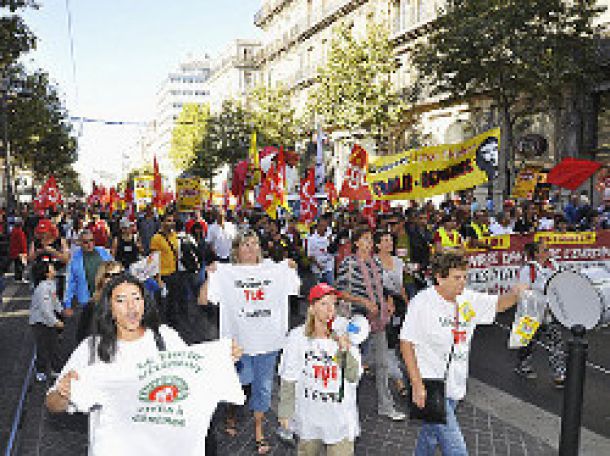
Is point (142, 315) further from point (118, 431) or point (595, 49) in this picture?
point (595, 49)

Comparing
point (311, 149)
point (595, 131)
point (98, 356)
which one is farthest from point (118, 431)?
point (311, 149)

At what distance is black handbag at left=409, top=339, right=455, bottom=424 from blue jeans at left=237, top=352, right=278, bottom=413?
5.30 feet

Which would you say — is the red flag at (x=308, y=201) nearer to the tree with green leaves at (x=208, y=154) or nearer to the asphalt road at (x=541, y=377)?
the asphalt road at (x=541, y=377)

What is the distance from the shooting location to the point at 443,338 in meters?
3.38

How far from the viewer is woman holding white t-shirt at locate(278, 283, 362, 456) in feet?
10.8

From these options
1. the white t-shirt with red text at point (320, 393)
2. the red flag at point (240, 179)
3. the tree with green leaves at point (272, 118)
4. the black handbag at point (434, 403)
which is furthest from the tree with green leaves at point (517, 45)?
the white t-shirt with red text at point (320, 393)

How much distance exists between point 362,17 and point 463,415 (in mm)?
35355

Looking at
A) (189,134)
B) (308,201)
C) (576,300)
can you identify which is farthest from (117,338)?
(189,134)

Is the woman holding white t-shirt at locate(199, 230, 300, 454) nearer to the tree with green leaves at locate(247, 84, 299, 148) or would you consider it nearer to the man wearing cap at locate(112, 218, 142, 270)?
the man wearing cap at locate(112, 218, 142, 270)

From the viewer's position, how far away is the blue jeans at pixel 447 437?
338 centimetres

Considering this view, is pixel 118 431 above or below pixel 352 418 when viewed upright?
above

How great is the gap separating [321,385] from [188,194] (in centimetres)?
1710

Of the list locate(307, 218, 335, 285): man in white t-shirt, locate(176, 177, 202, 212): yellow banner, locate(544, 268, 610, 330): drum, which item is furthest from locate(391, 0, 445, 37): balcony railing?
locate(544, 268, 610, 330): drum

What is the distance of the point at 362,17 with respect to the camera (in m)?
37.0
